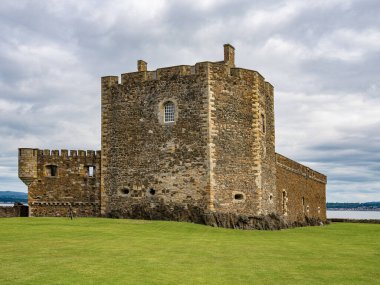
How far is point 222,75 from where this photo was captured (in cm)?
2972

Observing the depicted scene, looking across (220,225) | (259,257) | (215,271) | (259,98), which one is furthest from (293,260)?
(259,98)

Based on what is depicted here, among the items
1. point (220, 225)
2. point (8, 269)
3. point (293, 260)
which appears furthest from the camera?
point (220, 225)

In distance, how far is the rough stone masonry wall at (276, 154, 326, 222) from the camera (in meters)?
37.2

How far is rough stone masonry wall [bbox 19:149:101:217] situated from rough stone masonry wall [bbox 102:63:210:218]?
2.02 m

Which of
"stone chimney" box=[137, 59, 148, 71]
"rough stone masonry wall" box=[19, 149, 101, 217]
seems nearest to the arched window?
"stone chimney" box=[137, 59, 148, 71]

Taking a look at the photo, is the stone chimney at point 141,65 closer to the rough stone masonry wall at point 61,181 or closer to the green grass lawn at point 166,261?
the rough stone masonry wall at point 61,181

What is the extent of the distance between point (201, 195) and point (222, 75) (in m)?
7.51

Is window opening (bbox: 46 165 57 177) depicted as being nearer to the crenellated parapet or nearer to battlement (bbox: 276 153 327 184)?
the crenellated parapet

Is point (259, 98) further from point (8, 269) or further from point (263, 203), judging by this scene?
point (8, 269)

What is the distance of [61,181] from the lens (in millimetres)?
33562

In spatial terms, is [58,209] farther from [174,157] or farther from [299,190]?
[299,190]

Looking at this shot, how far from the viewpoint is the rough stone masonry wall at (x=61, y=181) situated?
33125mm

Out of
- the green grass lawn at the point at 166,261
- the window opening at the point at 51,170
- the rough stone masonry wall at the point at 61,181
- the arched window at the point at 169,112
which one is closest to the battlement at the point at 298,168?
the arched window at the point at 169,112

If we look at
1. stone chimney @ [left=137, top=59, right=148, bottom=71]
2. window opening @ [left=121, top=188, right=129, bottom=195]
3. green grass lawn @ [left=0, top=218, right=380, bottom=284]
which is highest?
stone chimney @ [left=137, top=59, right=148, bottom=71]
